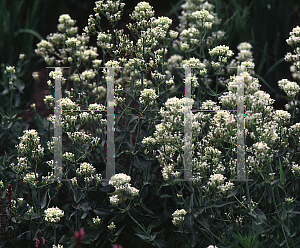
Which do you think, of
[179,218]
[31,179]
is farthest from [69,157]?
[179,218]

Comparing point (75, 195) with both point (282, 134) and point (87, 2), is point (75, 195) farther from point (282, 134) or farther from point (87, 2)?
point (87, 2)

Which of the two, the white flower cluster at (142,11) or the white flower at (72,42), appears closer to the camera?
the white flower cluster at (142,11)

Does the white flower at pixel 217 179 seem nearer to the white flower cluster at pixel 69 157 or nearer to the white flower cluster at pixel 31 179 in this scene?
the white flower cluster at pixel 69 157

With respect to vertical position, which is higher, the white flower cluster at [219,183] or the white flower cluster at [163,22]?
the white flower cluster at [163,22]

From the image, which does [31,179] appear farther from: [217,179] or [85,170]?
[217,179]

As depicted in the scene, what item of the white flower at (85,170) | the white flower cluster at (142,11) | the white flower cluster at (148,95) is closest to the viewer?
the white flower at (85,170)

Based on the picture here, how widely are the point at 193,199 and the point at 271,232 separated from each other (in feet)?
2.29

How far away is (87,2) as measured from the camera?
776cm

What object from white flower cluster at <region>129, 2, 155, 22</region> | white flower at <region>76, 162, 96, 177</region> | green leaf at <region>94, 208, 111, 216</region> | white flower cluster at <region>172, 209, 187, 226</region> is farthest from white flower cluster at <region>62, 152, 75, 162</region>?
white flower cluster at <region>129, 2, 155, 22</region>

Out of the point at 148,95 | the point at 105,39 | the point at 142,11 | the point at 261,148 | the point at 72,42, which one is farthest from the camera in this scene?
the point at 72,42

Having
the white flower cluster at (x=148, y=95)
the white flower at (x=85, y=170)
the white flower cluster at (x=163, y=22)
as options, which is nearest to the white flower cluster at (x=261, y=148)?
the white flower cluster at (x=148, y=95)

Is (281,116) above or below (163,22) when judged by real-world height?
below

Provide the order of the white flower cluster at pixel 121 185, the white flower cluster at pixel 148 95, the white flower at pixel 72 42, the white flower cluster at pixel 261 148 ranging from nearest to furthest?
the white flower cluster at pixel 261 148
the white flower cluster at pixel 121 185
the white flower cluster at pixel 148 95
the white flower at pixel 72 42

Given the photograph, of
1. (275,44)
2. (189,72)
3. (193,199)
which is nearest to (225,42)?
(275,44)
